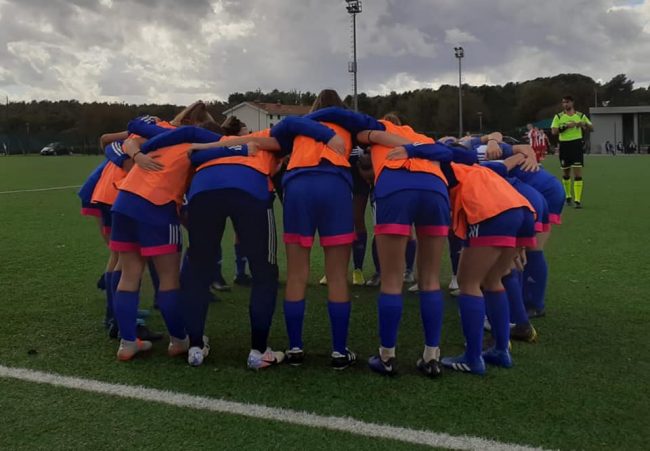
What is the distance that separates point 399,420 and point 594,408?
117 cm

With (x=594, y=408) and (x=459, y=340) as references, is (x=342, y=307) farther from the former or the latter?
(x=594, y=408)

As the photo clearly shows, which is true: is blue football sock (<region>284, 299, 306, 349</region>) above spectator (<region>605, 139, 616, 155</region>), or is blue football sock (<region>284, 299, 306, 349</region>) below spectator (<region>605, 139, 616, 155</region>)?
below

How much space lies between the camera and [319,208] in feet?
12.3

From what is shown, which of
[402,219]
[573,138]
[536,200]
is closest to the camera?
[402,219]

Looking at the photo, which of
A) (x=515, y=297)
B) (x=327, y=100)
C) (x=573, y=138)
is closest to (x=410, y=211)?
(x=327, y=100)

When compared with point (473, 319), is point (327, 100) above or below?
above

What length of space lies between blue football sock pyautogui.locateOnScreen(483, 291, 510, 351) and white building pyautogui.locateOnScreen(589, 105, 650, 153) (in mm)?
62794

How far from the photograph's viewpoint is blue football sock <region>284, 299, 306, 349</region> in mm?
3928

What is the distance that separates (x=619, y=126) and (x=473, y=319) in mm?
65740

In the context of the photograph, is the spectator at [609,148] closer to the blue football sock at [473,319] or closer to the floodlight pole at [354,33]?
the floodlight pole at [354,33]

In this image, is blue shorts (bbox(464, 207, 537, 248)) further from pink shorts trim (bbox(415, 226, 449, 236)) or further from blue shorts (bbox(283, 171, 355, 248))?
blue shorts (bbox(283, 171, 355, 248))

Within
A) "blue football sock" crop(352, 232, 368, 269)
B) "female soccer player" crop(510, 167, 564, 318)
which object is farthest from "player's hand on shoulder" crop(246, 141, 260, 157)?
"blue football sock" crop(352, 232, 368, 269)

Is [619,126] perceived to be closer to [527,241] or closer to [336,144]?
[527,241]

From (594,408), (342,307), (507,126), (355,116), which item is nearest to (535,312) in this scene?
(594,408)
